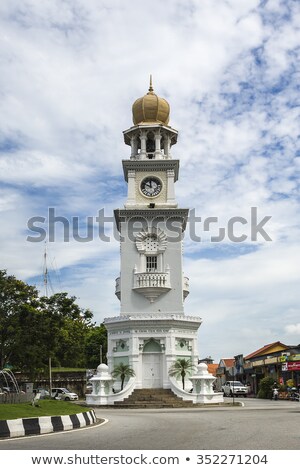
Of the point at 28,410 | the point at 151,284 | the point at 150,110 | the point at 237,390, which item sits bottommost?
the point at 237,390

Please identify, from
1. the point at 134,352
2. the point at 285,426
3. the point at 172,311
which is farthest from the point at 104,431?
the point at 172,311

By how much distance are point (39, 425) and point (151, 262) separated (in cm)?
2917

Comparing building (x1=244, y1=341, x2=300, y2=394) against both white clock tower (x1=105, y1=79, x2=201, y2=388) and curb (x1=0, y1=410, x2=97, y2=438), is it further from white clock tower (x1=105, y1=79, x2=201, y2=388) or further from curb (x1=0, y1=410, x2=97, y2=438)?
curb (x1=0, y1=410, x2=97, y2=438)

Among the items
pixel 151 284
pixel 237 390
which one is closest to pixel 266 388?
pixel 237 390

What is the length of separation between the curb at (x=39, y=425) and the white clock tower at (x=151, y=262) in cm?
2188

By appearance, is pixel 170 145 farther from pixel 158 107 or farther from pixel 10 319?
pixel 10 319

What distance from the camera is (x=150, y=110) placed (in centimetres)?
4700

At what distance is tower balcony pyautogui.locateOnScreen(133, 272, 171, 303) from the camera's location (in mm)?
41594

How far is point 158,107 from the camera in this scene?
4703 cm

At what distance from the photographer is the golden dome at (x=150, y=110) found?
4700cm

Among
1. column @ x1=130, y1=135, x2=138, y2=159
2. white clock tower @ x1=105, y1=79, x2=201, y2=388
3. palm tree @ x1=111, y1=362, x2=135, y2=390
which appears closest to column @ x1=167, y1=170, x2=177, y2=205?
white clock tower @ x1=105, y1=79, x2=201, y2=388

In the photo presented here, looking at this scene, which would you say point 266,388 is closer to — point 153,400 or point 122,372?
point 153,400

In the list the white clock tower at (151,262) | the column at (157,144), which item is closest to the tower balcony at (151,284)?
the white clock tower at (151,262)

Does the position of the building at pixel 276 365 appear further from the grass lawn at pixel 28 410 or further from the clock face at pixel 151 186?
the grass lawn at pixel 28 410
